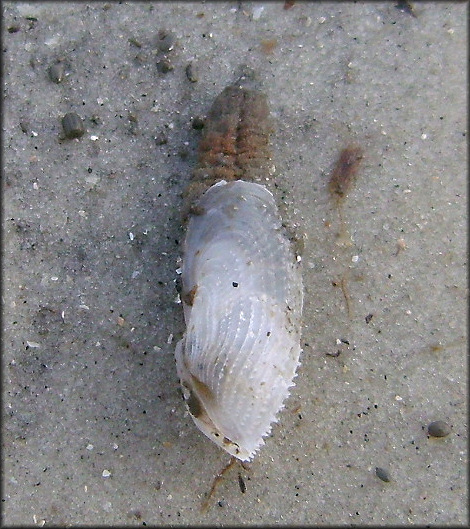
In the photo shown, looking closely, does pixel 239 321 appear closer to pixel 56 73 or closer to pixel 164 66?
pixel 164 66

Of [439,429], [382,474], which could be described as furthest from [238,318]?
[439,429]

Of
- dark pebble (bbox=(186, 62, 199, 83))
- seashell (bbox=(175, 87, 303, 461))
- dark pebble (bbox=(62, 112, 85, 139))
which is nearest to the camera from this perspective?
seashell (bbox=(175, 87, 303, 461))

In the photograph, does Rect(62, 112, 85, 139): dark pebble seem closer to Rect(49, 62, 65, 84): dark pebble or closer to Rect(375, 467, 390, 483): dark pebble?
Rect(49, 62, 65, 84): dark pebble

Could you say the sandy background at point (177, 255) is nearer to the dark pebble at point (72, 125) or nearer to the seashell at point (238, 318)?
the dark pebble at point (72, 125)

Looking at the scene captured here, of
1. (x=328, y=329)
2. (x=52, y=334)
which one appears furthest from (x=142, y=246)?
(x=328, y=329)

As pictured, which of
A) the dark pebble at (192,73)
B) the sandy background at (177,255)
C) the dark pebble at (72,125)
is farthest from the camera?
the dark pebble at (192,73)

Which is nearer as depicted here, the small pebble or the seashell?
the seashell

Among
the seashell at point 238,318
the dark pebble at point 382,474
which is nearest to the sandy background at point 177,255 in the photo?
the dark pebble at point 382,474

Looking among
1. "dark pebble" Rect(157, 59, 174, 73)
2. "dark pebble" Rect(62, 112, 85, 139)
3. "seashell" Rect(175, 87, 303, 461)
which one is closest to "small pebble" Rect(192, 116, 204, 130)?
"dark pebble" Rect(157, 59, 174, 73)
